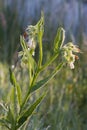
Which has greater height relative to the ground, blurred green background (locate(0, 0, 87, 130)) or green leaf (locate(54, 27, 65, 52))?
green leaf (locate(54, 27, 65, 52))

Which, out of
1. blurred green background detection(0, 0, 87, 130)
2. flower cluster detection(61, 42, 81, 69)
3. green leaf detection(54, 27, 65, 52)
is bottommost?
blurred green background detection(0, 0, 87, 130)

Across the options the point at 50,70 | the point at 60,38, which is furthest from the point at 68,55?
the point at 50,70

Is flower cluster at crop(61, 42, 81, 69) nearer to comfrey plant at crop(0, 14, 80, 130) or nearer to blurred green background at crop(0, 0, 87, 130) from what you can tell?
comfrey plant at crop(0, 14, 80, 130)

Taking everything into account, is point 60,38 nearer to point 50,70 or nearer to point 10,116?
point 10,116

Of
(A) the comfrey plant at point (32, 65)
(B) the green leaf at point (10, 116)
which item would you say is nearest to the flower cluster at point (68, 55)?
(A) the comfrey plant at point (32, 65)

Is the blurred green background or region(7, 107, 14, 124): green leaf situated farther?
the blurred green background

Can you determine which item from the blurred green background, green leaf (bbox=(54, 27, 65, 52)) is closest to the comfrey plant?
green leaf (bbox=(54, 27, 65, 52))
